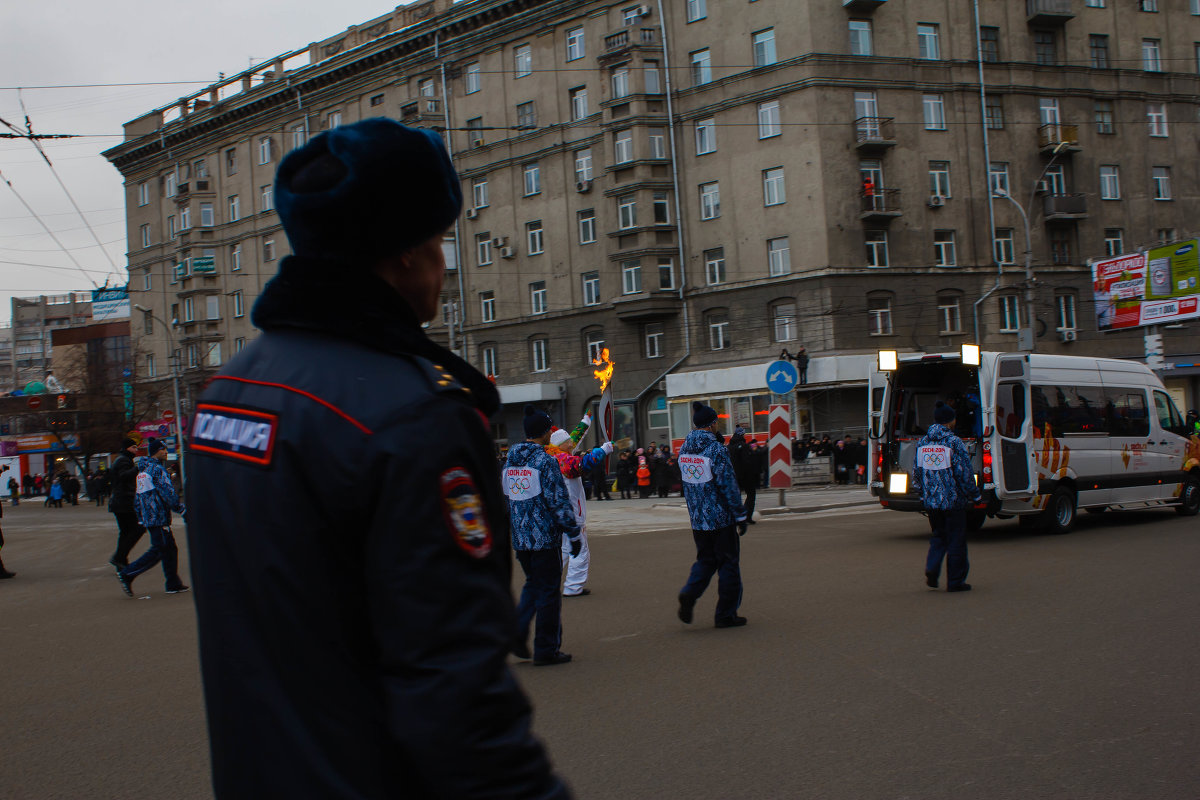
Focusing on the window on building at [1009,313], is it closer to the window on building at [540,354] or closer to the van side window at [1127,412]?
the window on building at [540,354]

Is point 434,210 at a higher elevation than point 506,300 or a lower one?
lower

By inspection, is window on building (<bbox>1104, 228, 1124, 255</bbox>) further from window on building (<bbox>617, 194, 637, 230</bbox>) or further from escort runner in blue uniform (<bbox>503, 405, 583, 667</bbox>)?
escort runner in blue uniform (<bbox>503, 405, 583, 667</bbox>)

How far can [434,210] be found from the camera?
1.73m

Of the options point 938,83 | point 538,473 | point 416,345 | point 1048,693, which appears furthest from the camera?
point 938,83

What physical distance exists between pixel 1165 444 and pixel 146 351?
190ft

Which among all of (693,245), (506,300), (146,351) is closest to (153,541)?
(693,245)

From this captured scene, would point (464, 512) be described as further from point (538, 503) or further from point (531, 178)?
point (531, 178)

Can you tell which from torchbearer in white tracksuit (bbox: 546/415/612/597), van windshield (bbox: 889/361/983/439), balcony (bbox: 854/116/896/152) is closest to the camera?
torchbearer in white tracksuit (bbox: 546/415/612/597)

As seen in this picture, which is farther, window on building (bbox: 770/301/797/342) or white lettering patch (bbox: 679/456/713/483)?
window on building (bbox: 770/301/797/342)

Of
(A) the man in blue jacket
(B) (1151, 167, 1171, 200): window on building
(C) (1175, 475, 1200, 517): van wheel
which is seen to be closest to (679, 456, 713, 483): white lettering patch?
(A) the man in blue jacket

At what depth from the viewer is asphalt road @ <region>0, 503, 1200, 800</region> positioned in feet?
16.6

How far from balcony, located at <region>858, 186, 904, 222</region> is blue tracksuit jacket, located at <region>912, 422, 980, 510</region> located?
92.6 feet

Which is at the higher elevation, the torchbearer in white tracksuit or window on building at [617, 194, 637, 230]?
window on building at [617, 194, 637, 230]

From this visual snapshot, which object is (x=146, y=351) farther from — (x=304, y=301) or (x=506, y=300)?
(x=304, y=301)
